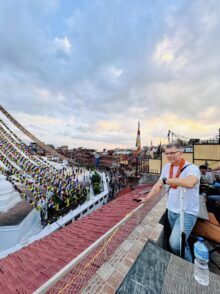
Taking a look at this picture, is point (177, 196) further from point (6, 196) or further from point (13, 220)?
point (6, 196)

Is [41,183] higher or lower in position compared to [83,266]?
lower

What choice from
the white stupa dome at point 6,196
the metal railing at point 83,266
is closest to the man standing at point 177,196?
the metal railing at point 83,266

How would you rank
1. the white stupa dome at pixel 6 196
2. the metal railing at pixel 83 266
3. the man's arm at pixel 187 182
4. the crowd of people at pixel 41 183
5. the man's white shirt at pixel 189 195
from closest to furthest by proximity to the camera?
the metal railing at pixel 83 266 < the man's arm at pixel 187 182 < the man's white shirt at pixel 189 195 < the white stupa dome at pixel 6 196 < the crowd of people at pixel 41 183

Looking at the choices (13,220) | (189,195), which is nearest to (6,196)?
(13,220)

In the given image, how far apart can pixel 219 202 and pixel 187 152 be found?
1173cm

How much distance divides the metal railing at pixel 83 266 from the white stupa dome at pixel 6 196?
32.7 ft

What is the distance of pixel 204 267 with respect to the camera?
1399mm

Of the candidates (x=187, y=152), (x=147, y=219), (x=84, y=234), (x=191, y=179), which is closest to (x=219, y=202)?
(x=147, y=219)

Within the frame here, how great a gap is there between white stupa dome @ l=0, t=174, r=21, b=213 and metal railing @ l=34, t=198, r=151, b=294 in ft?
32.7

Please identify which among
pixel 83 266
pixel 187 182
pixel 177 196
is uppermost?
pixel 187 182

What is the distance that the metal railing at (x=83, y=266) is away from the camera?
3.53ft

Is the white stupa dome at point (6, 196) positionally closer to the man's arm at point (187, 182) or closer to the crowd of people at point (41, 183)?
the crowd of people at point (41, 183)

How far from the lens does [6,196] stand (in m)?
9.73

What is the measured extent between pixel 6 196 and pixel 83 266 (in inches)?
414
